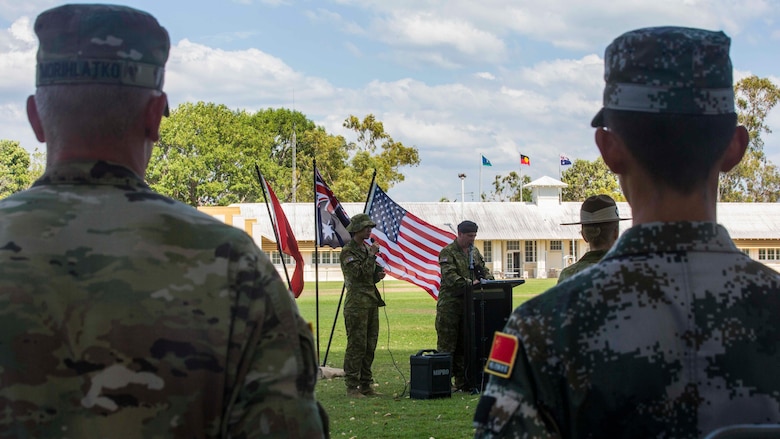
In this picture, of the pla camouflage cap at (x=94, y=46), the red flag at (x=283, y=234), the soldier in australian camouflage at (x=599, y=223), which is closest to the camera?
the pla camouflage cap at (x=94, y=46)

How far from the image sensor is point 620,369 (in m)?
1.85

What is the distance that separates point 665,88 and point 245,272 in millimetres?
981

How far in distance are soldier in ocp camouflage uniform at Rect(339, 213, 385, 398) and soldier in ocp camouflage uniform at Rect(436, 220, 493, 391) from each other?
44.2 inches

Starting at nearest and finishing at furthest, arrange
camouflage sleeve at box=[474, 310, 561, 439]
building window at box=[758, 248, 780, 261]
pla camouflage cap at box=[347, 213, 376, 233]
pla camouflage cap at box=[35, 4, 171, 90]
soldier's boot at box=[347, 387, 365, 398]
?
camouflage sleeve at box=[474, 310, 561, 439] < pla camouflage cap at box=[35, 4, 171, 90] < soldier's boot at box=[347, 387, 365, 398] < pla camouflage cap at box=[347, 213, 376, 233] < building window at box=[758, 248, 780, 261]

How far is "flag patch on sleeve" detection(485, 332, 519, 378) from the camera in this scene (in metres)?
1.85

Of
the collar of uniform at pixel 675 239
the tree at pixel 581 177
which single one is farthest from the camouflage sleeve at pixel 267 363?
the tree at pixel 581 177

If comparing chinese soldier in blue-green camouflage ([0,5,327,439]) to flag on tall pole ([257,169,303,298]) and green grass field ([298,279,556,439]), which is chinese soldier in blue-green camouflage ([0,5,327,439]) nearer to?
green grass field ([298,279,556,439])

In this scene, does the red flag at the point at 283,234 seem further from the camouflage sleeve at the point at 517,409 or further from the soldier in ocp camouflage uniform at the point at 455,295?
the camouflage sleeve at the point at 517,409

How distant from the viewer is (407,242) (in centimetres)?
1489

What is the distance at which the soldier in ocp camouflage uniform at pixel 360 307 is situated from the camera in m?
11.9

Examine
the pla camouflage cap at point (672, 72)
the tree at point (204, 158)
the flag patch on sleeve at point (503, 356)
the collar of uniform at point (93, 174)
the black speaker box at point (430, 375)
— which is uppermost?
the tree at point (204, 158)

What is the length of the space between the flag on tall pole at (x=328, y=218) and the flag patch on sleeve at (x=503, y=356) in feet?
39.3

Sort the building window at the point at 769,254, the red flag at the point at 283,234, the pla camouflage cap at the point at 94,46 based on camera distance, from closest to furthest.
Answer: the pla camouflage cap at the point at 94,46
the red flag at the point at 283,234
the building window at the point at 769,254

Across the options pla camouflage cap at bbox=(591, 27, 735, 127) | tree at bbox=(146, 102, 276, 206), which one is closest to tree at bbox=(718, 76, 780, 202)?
tree at bbox=(146, 102, 276, 206)
